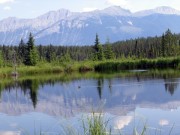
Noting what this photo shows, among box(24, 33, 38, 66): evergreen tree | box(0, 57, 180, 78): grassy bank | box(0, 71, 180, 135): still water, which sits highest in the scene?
box(24, 33, 38, 66): evergreen tree

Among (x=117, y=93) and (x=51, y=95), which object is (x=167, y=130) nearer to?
(x=117, y=93)

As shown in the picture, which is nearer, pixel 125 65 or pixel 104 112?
pixel 104 112

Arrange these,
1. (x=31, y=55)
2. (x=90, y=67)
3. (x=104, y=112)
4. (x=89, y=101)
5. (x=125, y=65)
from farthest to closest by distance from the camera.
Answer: (x=31, y=55) → (x=90, y=67) → (x=125, y=65) → (x=89, y=101) → (x=104, y=112)

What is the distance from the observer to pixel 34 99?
1137 inches

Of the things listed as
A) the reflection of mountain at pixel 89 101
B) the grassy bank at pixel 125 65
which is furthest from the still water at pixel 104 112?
the grassy bank at pixel 125 65

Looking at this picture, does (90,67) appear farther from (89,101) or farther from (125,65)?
(89,101)

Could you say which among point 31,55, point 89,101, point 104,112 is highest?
point 31,55

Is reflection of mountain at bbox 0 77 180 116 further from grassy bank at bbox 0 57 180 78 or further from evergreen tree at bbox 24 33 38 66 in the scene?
evergreen tree at bbox 24 33 38 66

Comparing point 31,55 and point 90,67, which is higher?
point 31,55

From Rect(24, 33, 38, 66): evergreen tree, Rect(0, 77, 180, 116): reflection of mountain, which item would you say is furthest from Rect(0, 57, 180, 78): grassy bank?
Rect(0, 77, 180, 116): reflection of mountain

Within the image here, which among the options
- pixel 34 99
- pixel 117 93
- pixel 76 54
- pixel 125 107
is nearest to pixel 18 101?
pixel 34 99

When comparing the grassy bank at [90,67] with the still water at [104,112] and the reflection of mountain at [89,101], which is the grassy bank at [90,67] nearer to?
the reflection of mountain at [89,101]

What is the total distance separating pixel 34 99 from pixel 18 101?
1089mm

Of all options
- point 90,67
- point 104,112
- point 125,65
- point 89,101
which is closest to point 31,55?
point 90,67
